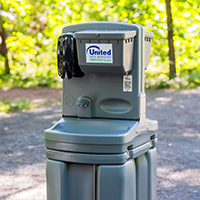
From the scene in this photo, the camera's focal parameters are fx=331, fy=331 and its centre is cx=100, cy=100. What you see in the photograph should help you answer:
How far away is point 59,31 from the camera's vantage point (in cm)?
1262

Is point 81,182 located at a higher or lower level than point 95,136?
lower

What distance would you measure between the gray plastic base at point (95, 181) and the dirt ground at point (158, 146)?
1.16 m

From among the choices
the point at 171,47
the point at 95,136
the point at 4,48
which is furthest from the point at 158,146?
the point at 4,48

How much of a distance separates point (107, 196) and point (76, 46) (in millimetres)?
1079

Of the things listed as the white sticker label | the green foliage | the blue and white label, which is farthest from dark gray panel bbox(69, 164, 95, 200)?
the green foliage

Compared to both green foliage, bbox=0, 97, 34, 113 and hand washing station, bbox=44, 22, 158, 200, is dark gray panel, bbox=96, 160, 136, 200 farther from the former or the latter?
green foliage, bbox=0, 97, 34, 113

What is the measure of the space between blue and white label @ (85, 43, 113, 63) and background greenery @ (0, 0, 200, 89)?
7.65 meters

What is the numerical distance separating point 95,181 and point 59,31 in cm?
1090

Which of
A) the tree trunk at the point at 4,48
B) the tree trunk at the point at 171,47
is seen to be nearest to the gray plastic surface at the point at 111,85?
the tree trunk at the point at 171,47

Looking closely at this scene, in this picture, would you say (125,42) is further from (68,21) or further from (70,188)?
(68,21)

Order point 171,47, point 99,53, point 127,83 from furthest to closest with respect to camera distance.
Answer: point 171,47 < point 127,83 < point 99,53

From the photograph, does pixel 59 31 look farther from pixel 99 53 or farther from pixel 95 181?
pixel 95 181

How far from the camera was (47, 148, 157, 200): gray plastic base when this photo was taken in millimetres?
2215

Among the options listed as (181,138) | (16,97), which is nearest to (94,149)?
(181,138)
